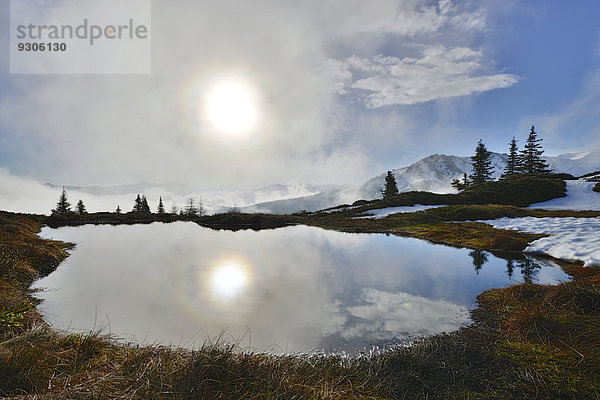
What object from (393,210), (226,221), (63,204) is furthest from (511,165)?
(63,204)

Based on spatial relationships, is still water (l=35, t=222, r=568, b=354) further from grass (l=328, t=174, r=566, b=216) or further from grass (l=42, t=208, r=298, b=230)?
grass (l=328, t=174, r=566, b=216)

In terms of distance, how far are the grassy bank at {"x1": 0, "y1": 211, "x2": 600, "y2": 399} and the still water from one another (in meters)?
0.56

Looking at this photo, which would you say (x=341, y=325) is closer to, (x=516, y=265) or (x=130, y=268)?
(x=130, y=268)

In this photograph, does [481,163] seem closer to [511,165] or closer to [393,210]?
[511,165]

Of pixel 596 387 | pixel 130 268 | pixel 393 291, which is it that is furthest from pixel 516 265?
pixel 130 268

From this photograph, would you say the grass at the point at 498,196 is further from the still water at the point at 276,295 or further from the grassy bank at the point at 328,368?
the grassy bank at the point at 328,368

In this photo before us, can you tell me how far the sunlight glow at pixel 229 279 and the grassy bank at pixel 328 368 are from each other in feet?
8.26

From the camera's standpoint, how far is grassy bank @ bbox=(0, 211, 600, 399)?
2.50m

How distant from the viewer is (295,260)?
943 cm

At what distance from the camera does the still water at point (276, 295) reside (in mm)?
4285

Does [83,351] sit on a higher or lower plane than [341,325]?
higher

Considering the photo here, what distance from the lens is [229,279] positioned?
7125 mm

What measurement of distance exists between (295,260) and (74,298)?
19.9 feet

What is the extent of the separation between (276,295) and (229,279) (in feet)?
6.06
